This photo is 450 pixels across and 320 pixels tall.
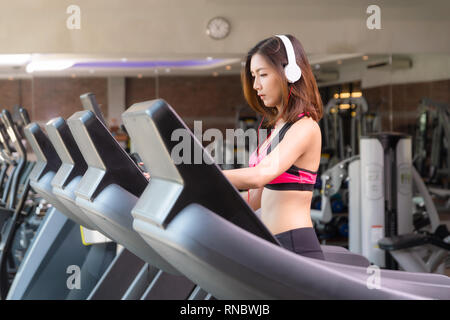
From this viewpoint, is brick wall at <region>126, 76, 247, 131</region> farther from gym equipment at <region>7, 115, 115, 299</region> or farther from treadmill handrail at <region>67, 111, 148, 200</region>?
treadmill handrail at <region>67, 111, 148, 200</region>

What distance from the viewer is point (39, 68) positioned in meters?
7.41

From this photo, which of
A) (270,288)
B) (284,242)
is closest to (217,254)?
(270,288)

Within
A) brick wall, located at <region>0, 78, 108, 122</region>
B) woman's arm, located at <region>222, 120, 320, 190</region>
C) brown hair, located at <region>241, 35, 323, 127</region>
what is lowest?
brick wall, located at <region>0, 78, 108, 122</region>

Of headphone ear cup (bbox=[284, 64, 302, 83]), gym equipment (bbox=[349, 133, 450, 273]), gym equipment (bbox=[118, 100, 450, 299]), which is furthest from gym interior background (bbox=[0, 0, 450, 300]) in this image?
gym equipment (bbox=[118, 100, 450, 299])

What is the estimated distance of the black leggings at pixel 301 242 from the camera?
161 cm

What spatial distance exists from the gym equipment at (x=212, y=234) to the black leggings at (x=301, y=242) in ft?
1.98

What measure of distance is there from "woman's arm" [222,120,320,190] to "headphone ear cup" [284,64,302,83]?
0.38ft

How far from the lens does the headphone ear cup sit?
159cm

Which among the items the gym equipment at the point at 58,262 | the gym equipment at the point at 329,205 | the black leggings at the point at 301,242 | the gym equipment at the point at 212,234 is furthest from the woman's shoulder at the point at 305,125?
the gym equipment at the point at 329,205

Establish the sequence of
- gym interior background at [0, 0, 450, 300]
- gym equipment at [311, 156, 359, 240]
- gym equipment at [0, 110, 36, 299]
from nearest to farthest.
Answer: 1. gym equipment at [0, 110, 36, 299]
2. gym equipment at [311, 156, 359, 240]
3. gym interior background at [0, 0, 450, 300]

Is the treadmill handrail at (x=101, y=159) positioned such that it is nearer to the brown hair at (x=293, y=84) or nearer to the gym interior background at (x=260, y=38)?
the brown hair at (x=293, y=84)
